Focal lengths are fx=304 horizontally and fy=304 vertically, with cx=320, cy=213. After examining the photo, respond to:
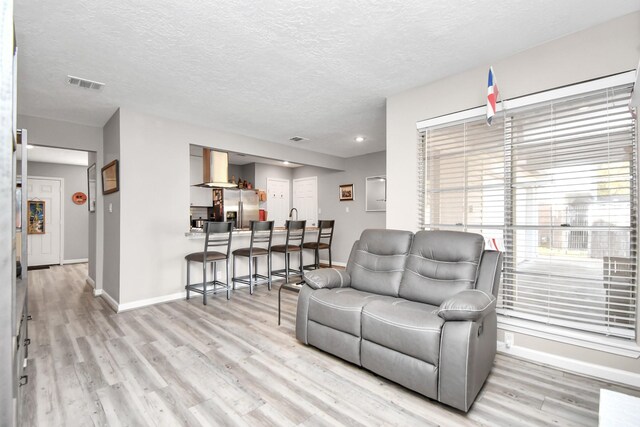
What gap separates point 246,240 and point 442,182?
3.29 m

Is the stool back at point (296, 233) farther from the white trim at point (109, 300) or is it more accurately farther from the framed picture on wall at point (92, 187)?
the framed picture on wall at point (92, 187)

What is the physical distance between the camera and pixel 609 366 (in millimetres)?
2164

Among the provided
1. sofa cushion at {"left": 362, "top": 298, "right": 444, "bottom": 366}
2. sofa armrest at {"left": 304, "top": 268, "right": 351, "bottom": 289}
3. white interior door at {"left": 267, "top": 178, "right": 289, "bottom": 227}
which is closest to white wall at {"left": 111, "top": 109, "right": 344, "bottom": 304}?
sofa armrest at {"left": 304, "top": 268, "right": 351, "bottom": 289}

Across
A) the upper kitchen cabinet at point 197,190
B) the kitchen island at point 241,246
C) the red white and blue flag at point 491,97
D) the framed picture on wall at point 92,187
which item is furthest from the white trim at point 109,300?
the red white and blue flag at point 491,97

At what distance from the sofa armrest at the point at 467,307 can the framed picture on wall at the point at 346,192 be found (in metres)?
5.18

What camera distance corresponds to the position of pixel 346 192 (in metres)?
7.21

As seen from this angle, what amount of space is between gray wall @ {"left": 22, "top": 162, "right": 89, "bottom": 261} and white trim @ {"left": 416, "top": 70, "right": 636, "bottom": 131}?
818 cm

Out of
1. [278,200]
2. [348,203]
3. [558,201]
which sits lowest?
[558,201]

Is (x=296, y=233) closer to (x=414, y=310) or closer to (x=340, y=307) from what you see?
(x=340, y=307)

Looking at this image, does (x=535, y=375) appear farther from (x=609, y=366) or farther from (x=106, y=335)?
(x=106, y=335)

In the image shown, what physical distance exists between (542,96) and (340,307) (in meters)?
2.36

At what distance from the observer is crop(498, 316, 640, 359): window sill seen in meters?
2.11

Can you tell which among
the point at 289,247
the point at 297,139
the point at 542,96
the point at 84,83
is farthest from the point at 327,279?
the point at 297,139

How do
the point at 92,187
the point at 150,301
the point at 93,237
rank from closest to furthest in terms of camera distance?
the point at 150,301
the point at 93,237
the point at 92,187
